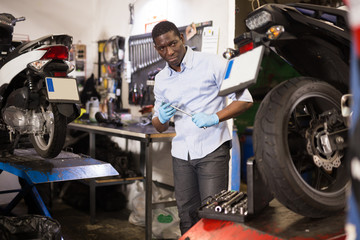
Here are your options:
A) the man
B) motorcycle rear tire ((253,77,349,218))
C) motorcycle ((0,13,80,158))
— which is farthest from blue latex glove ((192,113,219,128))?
motorcycle ((0,13,80,158))

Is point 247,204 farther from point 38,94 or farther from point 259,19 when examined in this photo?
point 38,94

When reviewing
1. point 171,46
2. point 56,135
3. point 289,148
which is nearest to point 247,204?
point 289,148

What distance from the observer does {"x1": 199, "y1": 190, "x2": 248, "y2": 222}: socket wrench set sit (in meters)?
1.25

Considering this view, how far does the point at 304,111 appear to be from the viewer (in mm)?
1340

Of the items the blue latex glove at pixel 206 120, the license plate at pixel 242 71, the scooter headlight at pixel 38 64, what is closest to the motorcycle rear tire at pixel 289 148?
the license plate at pixel 242 71

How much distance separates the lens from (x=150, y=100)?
13.5ft

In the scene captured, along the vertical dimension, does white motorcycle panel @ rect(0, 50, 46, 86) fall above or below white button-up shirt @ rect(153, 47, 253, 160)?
above

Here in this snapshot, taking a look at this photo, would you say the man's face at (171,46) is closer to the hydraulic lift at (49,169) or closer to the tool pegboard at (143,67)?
the hydraulic lift at (49,169)

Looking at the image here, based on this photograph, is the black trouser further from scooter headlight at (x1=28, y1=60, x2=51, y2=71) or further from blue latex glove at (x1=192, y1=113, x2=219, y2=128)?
scooter headlight at (x1=28, y1=60, x2=51, y2=71)

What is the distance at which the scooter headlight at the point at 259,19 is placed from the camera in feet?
3.59

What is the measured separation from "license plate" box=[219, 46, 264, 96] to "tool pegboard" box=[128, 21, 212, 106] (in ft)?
8.67

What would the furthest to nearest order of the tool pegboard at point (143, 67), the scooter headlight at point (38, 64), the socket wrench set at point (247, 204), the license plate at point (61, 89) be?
the tool pegboard at point (143, 67) → the scooter headlight at point (38, 64) → the license plate at point (61, 89) → the socket wrench set at point (247, 204)

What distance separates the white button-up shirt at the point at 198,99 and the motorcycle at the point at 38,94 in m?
0.71

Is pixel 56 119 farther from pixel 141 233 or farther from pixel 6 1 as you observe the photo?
pixel 6 1
